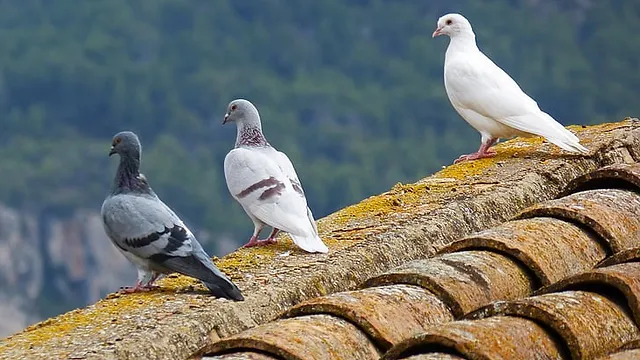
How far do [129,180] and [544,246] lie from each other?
227 centimetres

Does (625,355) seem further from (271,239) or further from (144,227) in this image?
(271,239)

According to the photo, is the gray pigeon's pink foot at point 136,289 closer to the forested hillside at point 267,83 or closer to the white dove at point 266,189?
the white dove at point 266,189

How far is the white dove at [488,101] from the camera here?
1048cm

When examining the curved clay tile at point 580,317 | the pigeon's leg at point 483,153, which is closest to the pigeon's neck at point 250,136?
the pigeon's leg at point 483,153

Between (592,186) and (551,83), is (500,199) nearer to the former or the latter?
(592,186)

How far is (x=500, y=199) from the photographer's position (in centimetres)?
822

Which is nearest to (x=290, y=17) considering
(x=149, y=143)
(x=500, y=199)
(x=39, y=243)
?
(x=149, y=143)

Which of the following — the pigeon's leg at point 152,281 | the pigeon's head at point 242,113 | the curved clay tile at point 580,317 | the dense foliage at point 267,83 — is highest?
the dense foliage at point 267,83

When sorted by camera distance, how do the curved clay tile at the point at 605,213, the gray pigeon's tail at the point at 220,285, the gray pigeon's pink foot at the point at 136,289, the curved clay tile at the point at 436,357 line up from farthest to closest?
the gray pigeon's pink foot at the point at 136,289, the curved clay tile at the point at 605,213, the gray pigeon's tail at the point at 220,285, the curved clay tile at the point at 436,357

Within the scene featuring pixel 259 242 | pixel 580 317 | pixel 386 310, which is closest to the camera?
pixel 580 317

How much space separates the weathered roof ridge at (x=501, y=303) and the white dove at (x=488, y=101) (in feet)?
10.9

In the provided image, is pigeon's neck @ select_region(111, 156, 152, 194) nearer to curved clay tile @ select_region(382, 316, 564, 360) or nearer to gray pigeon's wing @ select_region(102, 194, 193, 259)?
gray pigeon's wing @ select_region(102, 194, 193, 259)

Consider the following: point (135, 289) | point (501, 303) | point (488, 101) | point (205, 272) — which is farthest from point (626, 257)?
point (488, 101)

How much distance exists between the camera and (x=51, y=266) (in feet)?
261
